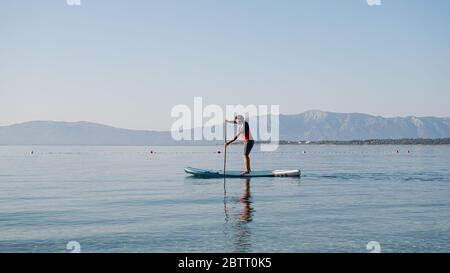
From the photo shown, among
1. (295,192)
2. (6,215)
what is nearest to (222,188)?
(295,192)

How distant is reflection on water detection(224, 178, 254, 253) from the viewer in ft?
→ 50.9

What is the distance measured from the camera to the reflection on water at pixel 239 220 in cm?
1552

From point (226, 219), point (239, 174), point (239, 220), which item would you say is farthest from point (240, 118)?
point (239, 220)

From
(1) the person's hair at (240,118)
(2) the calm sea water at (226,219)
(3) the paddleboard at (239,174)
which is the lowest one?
(2) the calm sea water at (226,219)

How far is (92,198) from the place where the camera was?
28.6 m

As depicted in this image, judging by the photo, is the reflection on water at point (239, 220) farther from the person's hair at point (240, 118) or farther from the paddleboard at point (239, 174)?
the paddleboard at point (239, 174)

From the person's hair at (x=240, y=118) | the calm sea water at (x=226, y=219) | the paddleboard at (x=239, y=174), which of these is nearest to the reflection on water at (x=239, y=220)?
the calm sea water at (x=226, y=219)

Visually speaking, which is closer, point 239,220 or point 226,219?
point 239,220

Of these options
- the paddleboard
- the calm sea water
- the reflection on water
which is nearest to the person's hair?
the calm sea water

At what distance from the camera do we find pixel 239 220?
19.8 m

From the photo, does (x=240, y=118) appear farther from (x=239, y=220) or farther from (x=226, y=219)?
(x=239, y=220)

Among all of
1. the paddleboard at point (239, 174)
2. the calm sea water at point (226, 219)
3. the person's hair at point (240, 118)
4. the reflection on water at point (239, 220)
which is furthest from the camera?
the paddleboard at point (239, 174)

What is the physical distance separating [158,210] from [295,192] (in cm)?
1101
